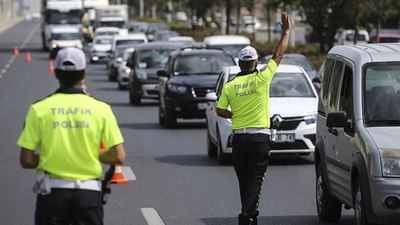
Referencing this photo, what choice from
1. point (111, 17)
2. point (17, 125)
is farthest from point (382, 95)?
point (111, 17)

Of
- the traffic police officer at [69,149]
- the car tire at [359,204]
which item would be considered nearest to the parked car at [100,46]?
the car tire at [359,204]

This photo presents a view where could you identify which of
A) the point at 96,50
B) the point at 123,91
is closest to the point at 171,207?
the point at 123,91

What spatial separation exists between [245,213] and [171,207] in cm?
299

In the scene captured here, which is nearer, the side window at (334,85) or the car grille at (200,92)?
the side window at (334,85)

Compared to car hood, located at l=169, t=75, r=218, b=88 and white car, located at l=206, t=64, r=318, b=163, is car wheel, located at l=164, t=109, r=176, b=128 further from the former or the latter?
white car, located at l=206, t=64, r=318, b=163

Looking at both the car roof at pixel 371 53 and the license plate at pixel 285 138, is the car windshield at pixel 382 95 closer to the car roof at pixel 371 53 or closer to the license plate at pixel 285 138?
the car roof at pixel 371 53

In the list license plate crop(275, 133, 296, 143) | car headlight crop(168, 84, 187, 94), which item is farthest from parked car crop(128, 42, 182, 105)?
license plate crop(275, 133, 296, 143)

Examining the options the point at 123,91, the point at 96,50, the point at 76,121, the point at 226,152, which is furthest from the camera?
the point at 96,50

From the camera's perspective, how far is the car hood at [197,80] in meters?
24.9

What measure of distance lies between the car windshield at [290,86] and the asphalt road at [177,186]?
98 centimetres

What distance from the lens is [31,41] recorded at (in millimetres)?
101625

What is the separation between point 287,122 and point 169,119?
7.71 m

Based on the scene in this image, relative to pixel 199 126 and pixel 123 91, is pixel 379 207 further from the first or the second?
pixel 123 91

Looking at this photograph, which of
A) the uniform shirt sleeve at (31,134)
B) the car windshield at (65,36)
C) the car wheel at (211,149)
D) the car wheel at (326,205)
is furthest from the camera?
the car windshield at (65,36)
